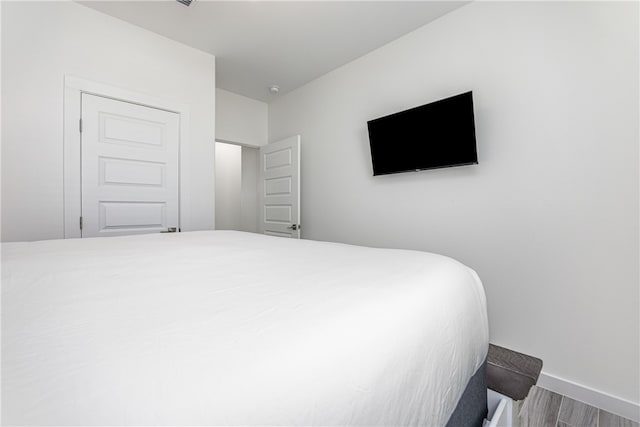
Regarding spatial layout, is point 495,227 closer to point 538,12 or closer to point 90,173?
point 538,12

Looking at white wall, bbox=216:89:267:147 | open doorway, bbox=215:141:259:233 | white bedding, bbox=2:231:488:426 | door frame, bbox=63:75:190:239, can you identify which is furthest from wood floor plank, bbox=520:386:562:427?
white wall, bbox=216:89:267:147

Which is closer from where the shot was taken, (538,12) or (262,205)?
(538,12)

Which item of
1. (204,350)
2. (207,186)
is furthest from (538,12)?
(207,186)

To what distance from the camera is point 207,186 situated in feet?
9.55

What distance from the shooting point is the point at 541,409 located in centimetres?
156

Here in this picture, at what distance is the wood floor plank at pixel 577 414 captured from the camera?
1.46 meters

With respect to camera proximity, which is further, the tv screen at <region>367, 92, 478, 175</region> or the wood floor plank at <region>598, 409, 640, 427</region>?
the tv screen at <region>367, 92, 478, 175</region>

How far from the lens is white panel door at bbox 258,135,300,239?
357 cm

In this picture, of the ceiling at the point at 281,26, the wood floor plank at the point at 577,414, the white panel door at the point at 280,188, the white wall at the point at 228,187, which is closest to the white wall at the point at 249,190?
the white wall at the point at 228,187

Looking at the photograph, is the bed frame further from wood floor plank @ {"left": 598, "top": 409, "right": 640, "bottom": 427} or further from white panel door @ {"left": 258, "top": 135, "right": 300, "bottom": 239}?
white panel door @ {"left": 258, "top": 135, "right": 300, "bottom": 239}

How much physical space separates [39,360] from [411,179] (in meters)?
2.58

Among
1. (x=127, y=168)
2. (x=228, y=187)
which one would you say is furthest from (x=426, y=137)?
(x=228, y=187)

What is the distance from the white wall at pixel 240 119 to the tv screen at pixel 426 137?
2049 millimetres

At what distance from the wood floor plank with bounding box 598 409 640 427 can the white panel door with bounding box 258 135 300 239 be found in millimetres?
2883
